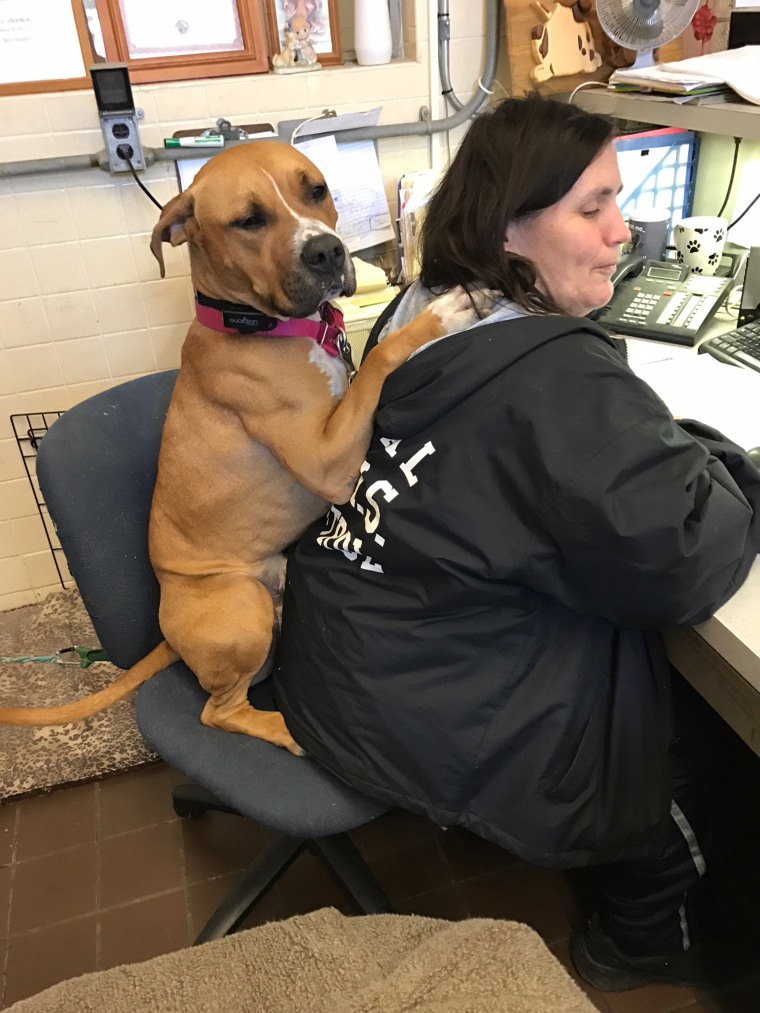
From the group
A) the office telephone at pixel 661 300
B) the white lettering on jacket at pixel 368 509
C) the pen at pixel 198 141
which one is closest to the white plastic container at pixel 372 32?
the pen at pixel 198 141

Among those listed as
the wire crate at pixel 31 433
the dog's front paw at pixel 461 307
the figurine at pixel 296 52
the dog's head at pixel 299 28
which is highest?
A: the dog's head at pixel 299 28

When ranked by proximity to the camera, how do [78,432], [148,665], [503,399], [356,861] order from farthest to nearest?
[356,861] < [148,665] < [78,432] < [503,399]

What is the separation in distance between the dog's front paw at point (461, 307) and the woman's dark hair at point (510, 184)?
0.04 ft

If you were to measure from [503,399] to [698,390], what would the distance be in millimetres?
761

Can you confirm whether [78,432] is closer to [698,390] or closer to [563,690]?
[563,690]

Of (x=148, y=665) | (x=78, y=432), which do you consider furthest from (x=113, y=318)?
(x=148, y=665)

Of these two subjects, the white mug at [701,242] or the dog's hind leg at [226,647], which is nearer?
the dog's hind leg at [226,647]

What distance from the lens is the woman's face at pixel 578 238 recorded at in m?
1.17

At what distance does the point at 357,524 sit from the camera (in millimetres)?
1205

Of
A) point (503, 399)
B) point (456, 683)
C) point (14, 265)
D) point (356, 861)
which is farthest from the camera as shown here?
point (14, 265)

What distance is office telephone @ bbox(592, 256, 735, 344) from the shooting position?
1850 millimetres

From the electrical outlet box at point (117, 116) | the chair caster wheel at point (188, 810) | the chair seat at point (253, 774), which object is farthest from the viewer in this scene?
the electrical outlet box at point (117, 116)

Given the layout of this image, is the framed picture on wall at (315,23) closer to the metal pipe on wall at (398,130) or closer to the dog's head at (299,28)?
the dog's head at (299,28)

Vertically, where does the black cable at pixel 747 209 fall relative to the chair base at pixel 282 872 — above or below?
above
